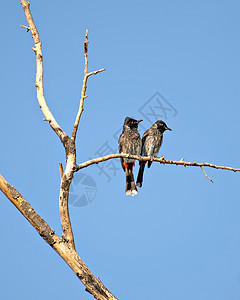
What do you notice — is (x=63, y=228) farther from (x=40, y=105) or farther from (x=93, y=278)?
(x=40, y=105)

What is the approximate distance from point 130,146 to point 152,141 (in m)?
0.60

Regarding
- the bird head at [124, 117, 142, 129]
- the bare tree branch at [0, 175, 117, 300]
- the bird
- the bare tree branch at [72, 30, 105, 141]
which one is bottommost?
the bare tree branch at [0, 175, 117, 300]

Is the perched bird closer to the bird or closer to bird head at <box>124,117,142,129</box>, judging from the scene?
bird head at <box>124,117,142,129</box>

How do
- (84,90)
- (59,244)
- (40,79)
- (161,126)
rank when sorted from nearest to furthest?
1. (59,244)
2. (84,90)
3. (40,79)
4. (161,126)

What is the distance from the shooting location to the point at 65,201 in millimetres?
6125

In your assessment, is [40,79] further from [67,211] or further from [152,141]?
[152,141]

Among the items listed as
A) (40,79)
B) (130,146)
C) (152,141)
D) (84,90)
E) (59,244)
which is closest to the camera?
(59,244)

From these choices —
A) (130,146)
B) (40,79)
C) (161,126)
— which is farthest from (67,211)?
(161,126)

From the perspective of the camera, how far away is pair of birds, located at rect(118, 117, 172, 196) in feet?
33.1

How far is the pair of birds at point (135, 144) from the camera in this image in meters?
10.1

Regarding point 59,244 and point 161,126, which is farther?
point 161,126

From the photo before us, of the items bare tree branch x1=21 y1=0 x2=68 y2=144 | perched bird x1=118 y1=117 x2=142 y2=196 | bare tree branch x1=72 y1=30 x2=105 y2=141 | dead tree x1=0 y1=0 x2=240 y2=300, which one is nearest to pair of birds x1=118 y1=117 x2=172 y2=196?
perched bird x1=118 y1=117 x2=142 y2=196

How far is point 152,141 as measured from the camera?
10.3 m

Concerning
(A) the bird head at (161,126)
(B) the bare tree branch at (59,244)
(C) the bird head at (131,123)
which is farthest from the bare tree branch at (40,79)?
(A) the bird head at (161,126)
